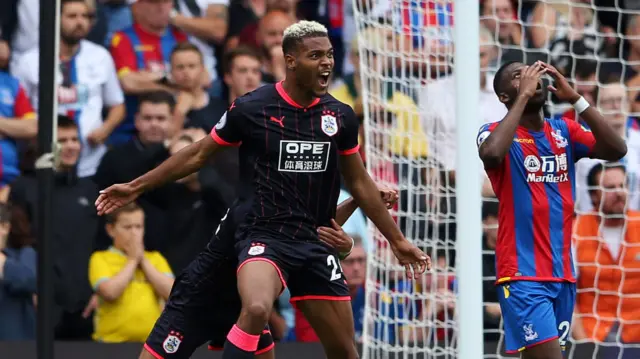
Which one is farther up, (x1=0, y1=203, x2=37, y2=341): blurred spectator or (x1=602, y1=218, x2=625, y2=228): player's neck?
(x1=602, y1=218, x2=625, y2=228): player's neck

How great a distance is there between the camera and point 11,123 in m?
8.20

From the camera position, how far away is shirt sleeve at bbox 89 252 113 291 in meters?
7.83

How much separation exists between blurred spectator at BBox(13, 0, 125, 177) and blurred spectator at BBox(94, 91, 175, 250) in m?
0.18

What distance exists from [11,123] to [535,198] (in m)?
4.09

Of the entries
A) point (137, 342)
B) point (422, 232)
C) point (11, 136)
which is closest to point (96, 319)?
point (137, 342)

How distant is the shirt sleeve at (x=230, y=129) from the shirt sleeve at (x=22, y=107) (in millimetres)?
3222

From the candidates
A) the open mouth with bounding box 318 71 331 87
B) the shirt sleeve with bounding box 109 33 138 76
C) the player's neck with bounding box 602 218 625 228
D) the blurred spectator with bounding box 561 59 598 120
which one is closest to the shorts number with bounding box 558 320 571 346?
the open mouth with bounding box 318 71 331 87

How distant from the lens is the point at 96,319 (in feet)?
25.8

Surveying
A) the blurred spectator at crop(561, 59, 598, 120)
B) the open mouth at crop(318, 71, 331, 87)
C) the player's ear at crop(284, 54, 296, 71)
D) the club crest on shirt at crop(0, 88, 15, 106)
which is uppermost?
the blurred spectator at crop(561, 59, 598, 120)

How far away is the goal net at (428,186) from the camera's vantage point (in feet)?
24.7

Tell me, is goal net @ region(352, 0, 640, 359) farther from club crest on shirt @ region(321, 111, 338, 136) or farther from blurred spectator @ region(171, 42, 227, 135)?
club crest on shirt @ region(321, 111, 338, 136)

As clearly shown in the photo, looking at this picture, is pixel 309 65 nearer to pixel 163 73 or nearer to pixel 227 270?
pixel 227 270

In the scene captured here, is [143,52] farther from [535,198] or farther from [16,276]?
[535,198]

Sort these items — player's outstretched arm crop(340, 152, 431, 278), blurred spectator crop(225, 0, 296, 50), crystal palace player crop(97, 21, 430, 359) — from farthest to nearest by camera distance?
blurred spectator crop(225, 0, 296, 50) < player's outstretched arm crop(340, 152, 431, 278) < crystal palace player crop(97, 21, 430, 359)
